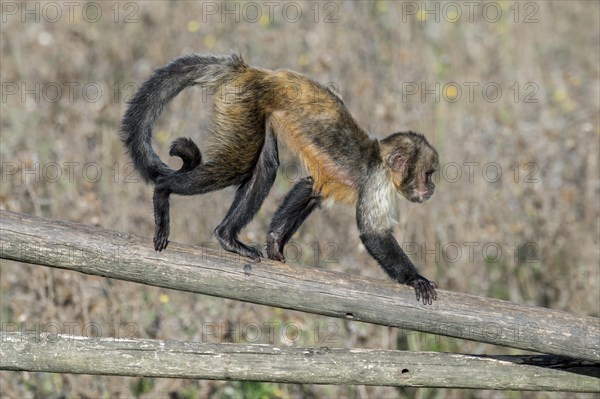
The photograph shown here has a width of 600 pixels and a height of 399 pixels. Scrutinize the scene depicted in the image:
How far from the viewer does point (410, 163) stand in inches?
230

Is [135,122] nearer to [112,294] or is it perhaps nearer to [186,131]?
[112,294]

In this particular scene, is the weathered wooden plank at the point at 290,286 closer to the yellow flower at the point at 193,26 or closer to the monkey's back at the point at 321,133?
the monkey's back at the point at 321,133

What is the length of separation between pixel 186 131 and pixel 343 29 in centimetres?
266

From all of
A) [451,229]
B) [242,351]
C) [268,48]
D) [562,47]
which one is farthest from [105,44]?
[242,351]

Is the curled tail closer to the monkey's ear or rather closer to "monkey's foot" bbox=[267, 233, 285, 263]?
"monkey's foot" bbox=[267, 233, 285, 263]

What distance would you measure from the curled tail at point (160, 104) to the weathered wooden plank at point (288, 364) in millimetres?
1080

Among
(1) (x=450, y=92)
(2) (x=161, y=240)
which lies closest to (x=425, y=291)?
(2) (x=161, y=240)

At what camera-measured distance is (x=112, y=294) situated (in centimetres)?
659

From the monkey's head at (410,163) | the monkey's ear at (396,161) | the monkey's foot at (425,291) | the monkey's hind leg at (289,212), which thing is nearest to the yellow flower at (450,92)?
the monkey's head at (410,163)

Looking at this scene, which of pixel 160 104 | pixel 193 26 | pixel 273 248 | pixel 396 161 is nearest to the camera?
pixel 160 104

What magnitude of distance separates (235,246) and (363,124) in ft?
12.3

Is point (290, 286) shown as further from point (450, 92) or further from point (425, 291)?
point (450, 92)

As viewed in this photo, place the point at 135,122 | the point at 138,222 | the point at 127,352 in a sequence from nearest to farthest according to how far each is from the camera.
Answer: the point at 127,352 → the point at 135,122 → the point at 138,222

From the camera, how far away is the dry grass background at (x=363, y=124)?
6777 mm
